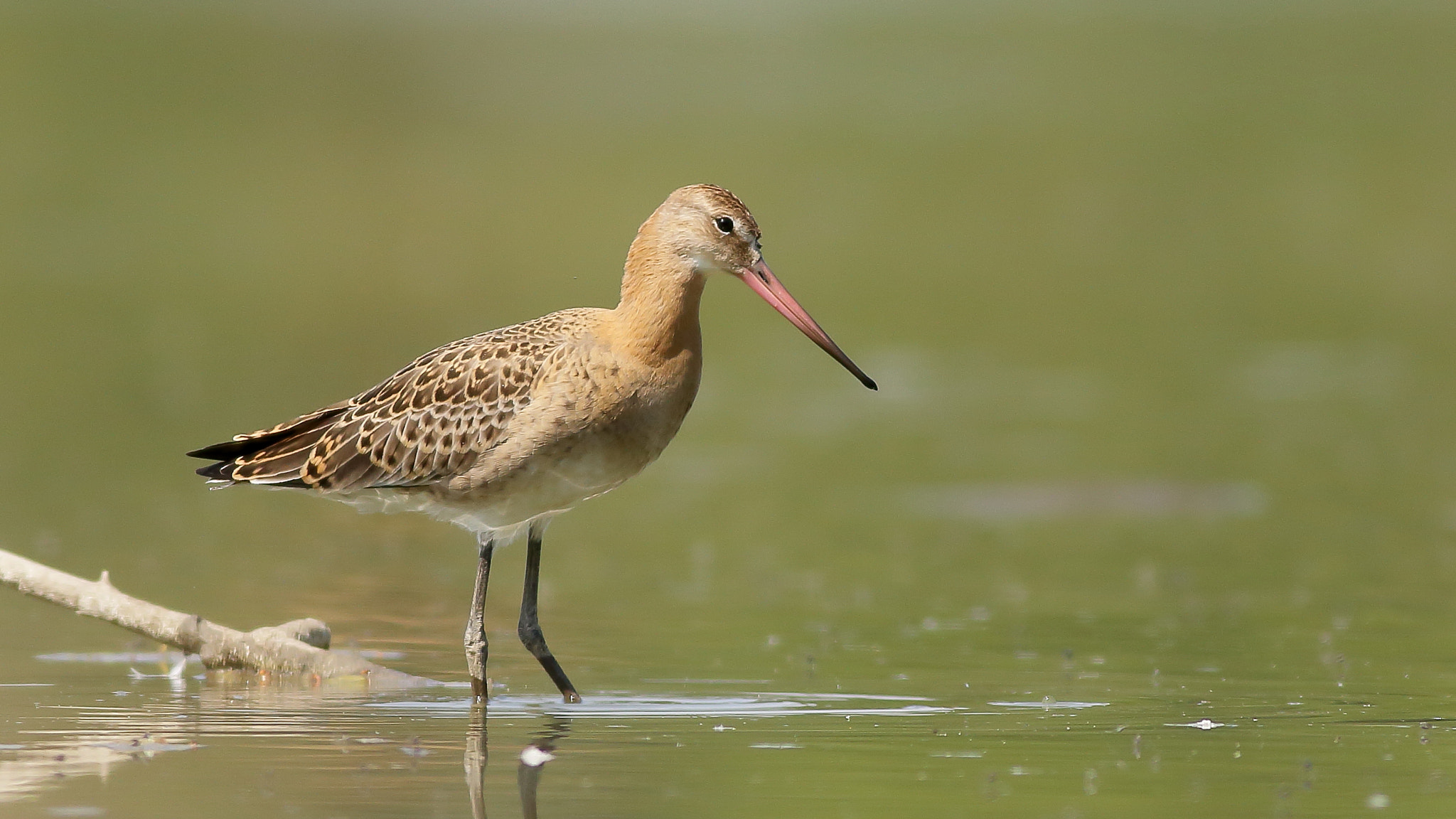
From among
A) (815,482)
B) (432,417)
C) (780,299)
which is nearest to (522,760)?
(432,417)

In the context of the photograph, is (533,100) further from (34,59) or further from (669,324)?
(669,324)

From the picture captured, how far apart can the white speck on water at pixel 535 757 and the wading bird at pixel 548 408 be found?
4.61 ft

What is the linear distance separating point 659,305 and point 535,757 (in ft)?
8.50

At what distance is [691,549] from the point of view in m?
15.9

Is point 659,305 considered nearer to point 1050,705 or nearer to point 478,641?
point 478,641

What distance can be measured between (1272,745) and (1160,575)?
536 centimetres

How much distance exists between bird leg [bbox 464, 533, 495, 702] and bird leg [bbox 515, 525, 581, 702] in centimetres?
20

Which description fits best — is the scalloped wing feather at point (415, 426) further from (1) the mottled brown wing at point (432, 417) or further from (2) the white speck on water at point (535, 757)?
(2) the white speck on water at point (535, 757)

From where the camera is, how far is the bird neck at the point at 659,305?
10.9m

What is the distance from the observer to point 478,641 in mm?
10883

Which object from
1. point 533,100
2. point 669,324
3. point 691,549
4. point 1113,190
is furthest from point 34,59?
point 669,324

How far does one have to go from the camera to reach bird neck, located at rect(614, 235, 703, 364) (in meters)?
10.9

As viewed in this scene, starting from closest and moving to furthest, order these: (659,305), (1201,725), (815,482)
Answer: (1201,725), (659,305), (815,482)

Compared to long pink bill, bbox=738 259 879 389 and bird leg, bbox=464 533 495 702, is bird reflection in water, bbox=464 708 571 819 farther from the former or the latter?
long pink bill, bbox=738 259 879 389
